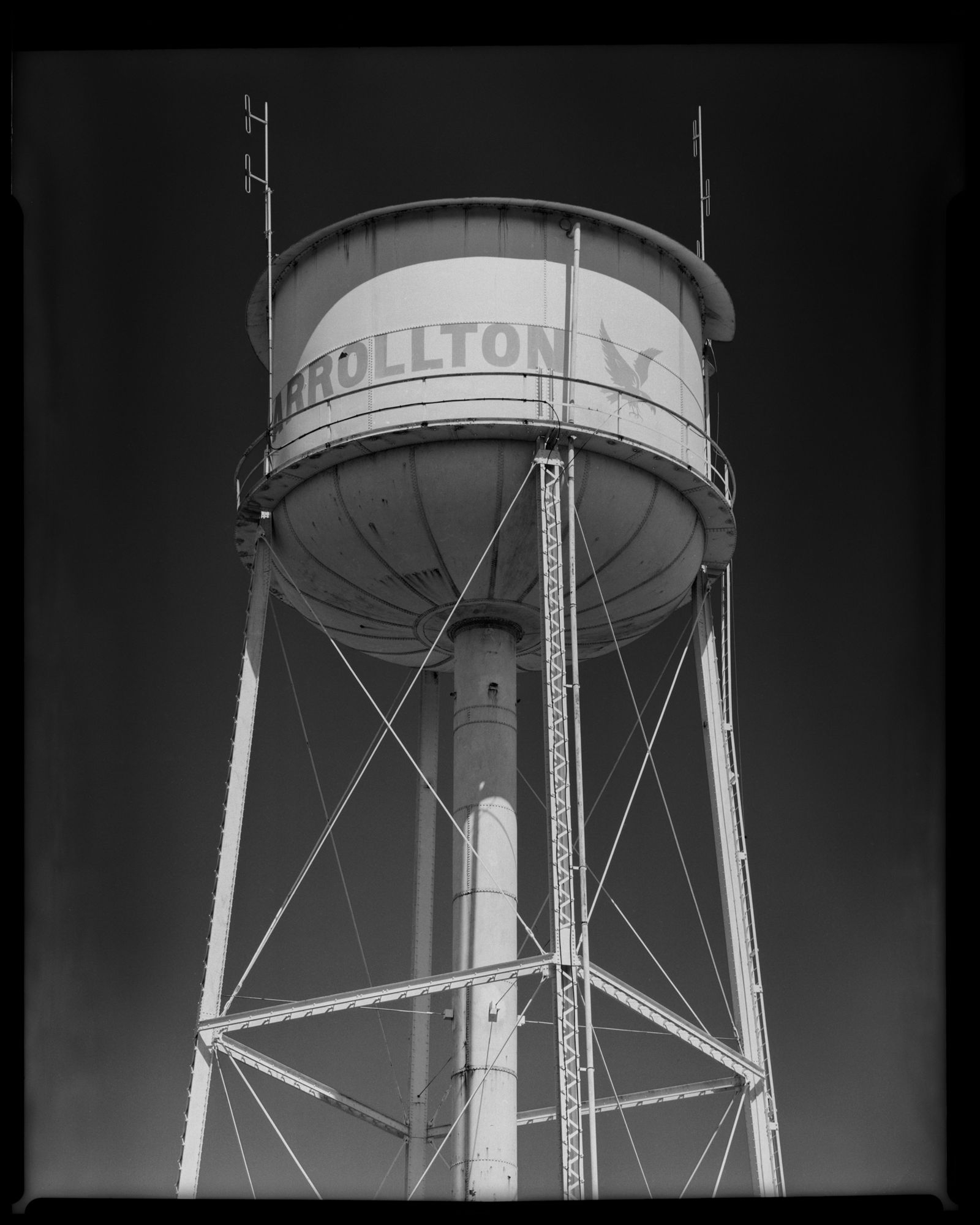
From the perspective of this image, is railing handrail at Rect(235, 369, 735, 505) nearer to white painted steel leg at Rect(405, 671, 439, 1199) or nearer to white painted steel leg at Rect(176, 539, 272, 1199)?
white painted steel leg at Rect(176, 539, 272, 1199)

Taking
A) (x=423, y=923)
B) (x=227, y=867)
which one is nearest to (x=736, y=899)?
(x=423, y=923)

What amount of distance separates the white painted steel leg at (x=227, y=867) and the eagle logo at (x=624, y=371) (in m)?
3.90

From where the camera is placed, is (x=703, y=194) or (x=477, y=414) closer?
(x=477, y=414)

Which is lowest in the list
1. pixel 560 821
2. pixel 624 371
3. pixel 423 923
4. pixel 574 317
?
pixel 423 923

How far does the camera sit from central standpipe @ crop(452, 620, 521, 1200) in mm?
19391

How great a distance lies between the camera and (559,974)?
1773cm

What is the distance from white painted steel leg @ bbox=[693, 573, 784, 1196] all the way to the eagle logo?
253 cm

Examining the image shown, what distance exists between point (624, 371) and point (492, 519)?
2028mm

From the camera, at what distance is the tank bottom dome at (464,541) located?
19234 mm

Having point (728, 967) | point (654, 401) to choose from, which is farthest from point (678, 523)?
point (728, 967)

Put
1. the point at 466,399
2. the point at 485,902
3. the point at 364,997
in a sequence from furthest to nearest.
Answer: the point at 485,902, the point at 466,399, the point at 364,997

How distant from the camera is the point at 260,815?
22562 millimetres

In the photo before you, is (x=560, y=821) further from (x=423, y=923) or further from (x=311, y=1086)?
(x=423, y=923)

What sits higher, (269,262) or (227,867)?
(269,262)
